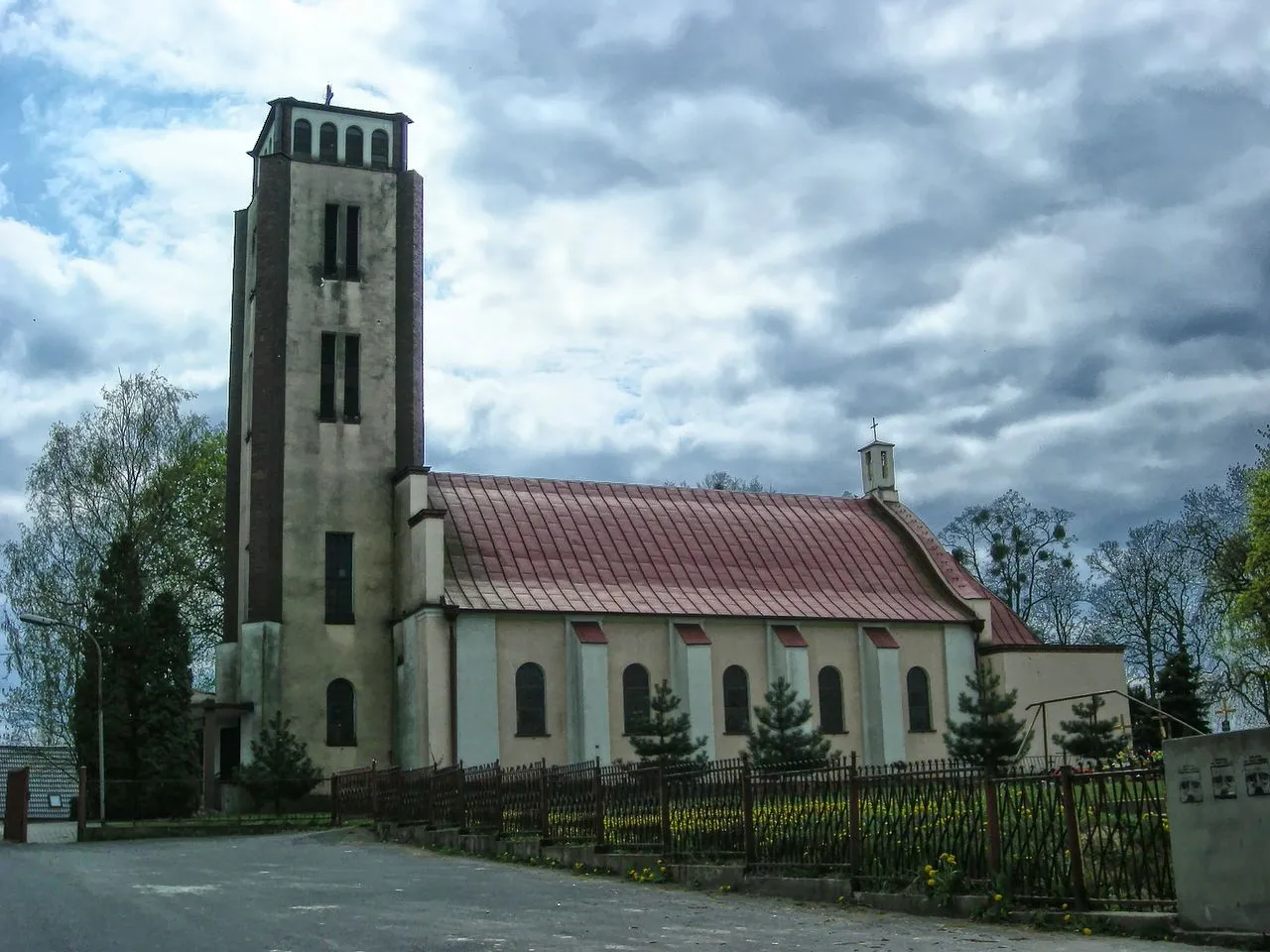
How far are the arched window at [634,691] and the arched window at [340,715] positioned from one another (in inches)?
319

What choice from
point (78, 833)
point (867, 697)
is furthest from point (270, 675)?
point (867, 697)

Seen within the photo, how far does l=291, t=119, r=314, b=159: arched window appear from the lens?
1737 inches

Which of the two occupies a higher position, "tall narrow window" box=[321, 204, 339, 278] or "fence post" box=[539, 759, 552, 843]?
"tall narrow window" box=[321, 204, 339, 278]

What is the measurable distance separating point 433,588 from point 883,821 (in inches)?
1005

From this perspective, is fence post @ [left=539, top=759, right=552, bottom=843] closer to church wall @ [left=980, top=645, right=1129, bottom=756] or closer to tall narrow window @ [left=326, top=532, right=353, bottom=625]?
tall narrow window @ [left=326, top=532, right=353, bottom=625]

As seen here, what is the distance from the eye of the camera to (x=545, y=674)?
1594 inches

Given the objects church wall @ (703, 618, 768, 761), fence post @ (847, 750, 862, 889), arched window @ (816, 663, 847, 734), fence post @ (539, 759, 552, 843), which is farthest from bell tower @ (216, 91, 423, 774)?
fence post @ (847, 750, 862, 889)

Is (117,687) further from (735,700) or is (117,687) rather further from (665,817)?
(665,817)

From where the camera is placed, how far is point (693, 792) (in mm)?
18672

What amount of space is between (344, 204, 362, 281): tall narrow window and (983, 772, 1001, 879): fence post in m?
33.5

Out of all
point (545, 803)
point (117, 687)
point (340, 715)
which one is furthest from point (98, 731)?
point (545, 803)

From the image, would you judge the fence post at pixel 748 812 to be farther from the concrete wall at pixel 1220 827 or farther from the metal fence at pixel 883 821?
the concrete wall at pixel 1220 827

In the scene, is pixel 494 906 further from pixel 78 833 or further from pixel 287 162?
pixel 287 162

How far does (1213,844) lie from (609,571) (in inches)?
1299
